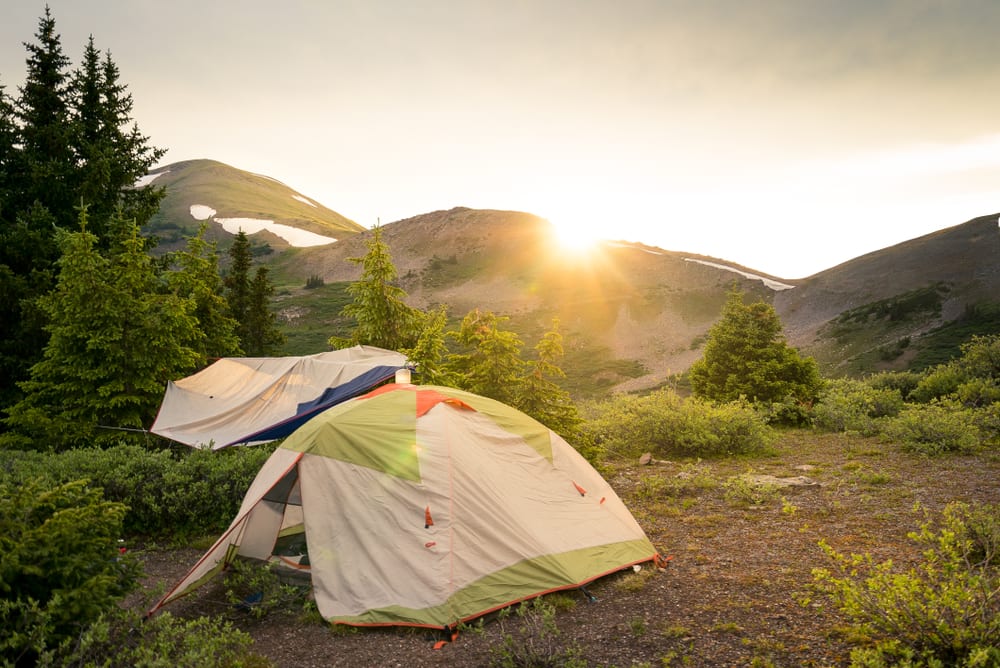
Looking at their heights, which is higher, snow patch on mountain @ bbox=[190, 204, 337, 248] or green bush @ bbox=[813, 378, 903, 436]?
snow patch on mountain @ bbox=[190, 204, 337, 248]

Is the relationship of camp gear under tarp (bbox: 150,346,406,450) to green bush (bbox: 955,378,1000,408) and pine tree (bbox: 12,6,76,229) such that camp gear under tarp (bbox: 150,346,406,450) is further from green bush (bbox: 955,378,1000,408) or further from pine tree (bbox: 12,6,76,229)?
green bush (bbox: 955,378,1000,408)

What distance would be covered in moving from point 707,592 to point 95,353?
1240 centimetres

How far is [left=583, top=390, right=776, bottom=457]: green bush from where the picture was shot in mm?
12586

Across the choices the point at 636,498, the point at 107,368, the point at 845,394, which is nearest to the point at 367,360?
the point at 107,368

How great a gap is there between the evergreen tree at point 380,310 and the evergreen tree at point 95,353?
3.89 meters

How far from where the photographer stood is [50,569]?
12.2 ft

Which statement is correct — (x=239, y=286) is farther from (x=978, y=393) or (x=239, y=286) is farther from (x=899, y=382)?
(x=978, y=393)

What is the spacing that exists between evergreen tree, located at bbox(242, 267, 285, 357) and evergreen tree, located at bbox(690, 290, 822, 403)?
71.5ft

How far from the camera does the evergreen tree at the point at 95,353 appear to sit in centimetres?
1145

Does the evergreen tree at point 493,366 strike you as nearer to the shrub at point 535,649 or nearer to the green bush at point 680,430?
the green bush at point 680,430

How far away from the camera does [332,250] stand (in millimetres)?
82625

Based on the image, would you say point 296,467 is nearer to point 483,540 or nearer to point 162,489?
point 483,540

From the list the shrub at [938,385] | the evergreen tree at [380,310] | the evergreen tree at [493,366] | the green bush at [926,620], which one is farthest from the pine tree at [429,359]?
the shrub at [938,385]

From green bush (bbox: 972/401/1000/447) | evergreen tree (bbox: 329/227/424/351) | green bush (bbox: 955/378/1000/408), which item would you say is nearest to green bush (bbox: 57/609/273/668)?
evergreen tree (bbox: 329/227/424/351)
